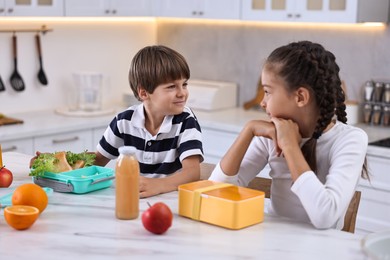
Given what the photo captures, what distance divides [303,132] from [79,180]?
2.23 feet

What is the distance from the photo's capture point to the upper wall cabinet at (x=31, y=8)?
12.4 feet

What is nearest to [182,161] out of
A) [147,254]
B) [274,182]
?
[274,182]

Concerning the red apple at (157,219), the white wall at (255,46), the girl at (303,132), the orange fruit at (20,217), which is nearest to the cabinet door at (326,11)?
the white wall at (255,46)

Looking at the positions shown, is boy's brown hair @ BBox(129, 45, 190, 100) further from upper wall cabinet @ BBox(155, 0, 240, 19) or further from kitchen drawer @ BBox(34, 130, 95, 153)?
upper wall cabinet @ BBox(155, 0, 240, 19)

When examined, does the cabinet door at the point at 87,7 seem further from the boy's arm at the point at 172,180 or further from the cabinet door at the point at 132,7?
the boy's arm at the point at 172,180

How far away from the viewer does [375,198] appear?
3.43 m

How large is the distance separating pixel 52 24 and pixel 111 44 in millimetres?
534

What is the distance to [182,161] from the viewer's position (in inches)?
88.8

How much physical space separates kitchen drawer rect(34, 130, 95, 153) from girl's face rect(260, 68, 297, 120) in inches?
81.1

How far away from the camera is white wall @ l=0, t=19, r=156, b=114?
13.9 feet

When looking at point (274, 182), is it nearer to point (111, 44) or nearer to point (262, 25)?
point (262, 25)

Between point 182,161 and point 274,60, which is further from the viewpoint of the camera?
point 182,161

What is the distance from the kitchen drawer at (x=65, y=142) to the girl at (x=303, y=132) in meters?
1.91

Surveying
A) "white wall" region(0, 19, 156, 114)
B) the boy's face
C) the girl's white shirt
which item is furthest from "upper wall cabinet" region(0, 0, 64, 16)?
the girl's white shirt
